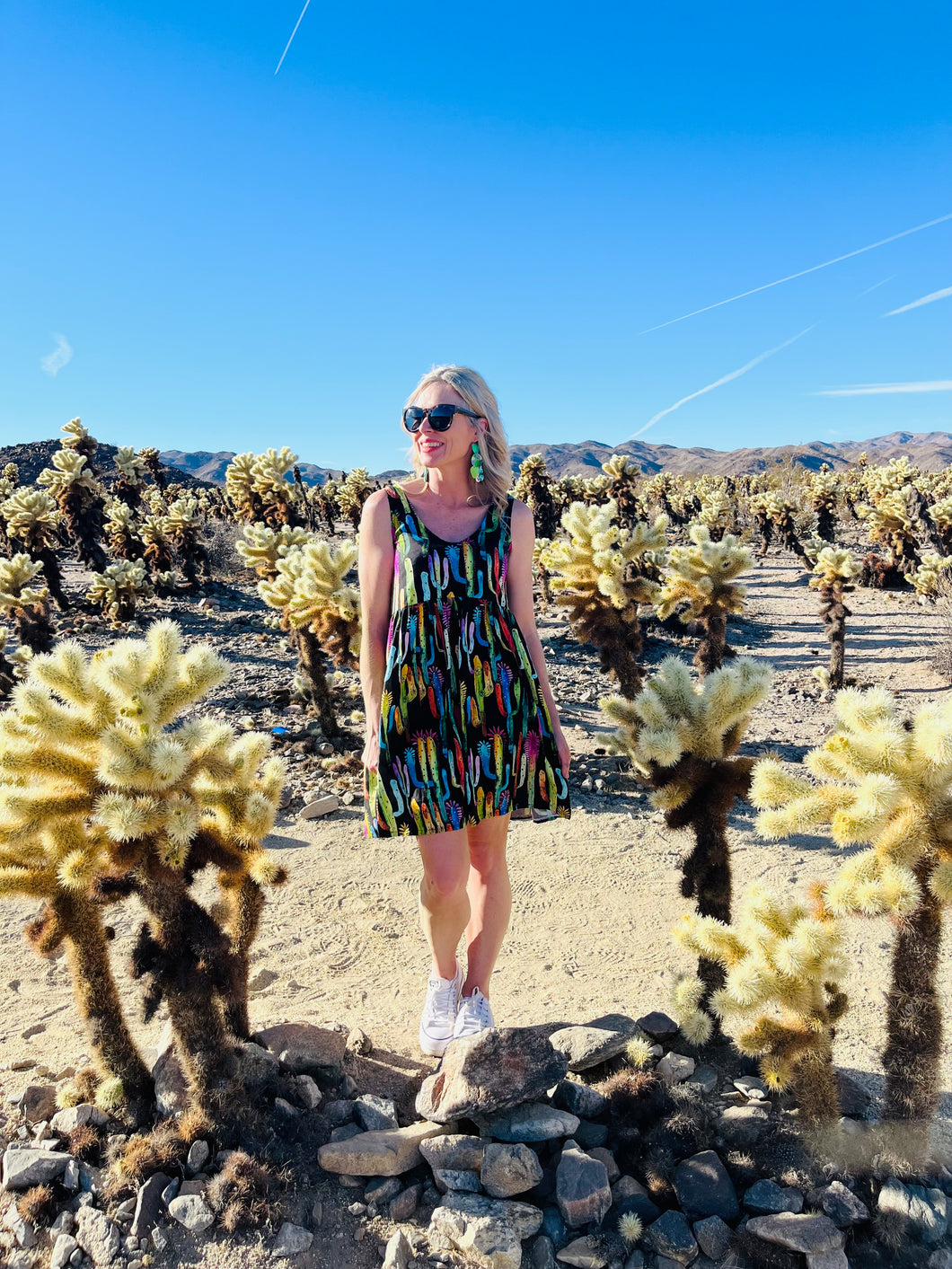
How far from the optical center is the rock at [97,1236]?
2.47 metres

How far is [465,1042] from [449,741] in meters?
1.20

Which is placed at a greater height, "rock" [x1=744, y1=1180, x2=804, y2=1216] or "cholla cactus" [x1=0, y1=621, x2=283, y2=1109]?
"cholla cactus" [x1=0, y1=621, x2=283, y2=1109]

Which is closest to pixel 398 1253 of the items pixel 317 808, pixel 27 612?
pixel 317 808

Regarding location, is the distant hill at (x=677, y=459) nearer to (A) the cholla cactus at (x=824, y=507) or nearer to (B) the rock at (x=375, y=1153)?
(A) the cholla cactus at (x=824, y=507)

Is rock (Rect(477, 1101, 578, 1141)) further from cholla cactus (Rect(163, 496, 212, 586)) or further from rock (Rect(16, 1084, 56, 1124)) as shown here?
cholla cactus (Rect(163, 496, 212, 586))

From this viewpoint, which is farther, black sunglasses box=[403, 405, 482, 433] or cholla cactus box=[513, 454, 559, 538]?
cholla cactus box=[513, 454, 559, 538]

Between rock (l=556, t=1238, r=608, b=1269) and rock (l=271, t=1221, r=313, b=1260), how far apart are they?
871mm

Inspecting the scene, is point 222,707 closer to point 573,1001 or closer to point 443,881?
point 573,1001

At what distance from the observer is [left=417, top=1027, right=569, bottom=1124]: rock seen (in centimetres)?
269

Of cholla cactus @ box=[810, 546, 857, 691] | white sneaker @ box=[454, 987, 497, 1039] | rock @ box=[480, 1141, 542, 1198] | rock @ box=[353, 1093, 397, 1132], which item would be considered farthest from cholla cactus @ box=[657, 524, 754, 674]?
rock @ box=[480, 1141, 542, 1198]

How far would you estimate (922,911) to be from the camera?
2.49m

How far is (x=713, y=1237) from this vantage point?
2447 mm

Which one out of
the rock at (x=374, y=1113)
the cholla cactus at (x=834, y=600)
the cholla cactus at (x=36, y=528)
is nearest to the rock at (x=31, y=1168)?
the rock at (x=374, y=1113)

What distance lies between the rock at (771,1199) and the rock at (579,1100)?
0.61 meters
